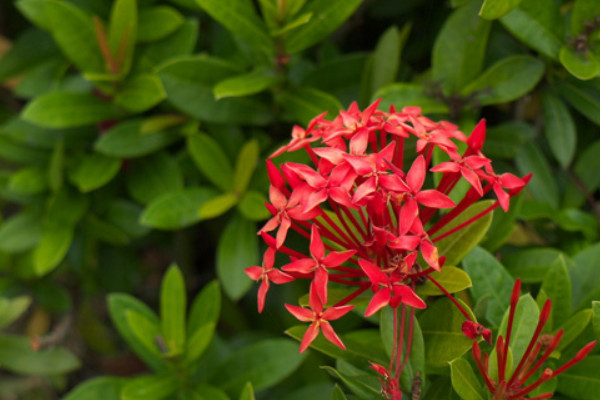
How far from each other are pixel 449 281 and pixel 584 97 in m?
0.66

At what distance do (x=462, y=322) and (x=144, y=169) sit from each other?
3.32 feet

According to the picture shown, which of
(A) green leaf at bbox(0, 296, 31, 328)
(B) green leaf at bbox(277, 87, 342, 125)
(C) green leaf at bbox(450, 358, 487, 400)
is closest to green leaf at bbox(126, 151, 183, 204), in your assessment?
(B) green leaf at bbox(277, 87, 342, 125)

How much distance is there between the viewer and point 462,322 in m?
1.00

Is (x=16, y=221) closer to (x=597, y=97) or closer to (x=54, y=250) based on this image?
(x=54, y=250)

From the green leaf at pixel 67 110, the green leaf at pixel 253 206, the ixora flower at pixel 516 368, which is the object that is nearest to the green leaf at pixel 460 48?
the green leaf at pixel 253 206

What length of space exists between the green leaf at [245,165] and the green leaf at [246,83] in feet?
0.52

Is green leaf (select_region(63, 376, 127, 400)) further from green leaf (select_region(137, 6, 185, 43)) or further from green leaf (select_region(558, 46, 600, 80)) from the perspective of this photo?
green leaf (select_region(558, 46, 600, 80))

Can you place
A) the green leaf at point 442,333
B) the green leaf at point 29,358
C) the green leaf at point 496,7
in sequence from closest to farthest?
the green leaf at point 442,333 < the green leaf at point 496,7 < the green leaf at point 29,358

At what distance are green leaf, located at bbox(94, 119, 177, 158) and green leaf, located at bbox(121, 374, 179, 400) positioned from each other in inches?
21.9

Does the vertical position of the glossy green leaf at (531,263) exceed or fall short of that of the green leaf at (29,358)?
it exceeds it

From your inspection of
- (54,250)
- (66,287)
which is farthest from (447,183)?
(66,287)

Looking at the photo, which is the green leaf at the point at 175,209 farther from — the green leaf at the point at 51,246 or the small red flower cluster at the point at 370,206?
the small red flower cluster at the point at 370,206

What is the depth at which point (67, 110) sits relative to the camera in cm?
159

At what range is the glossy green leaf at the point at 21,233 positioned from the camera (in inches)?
68.9
